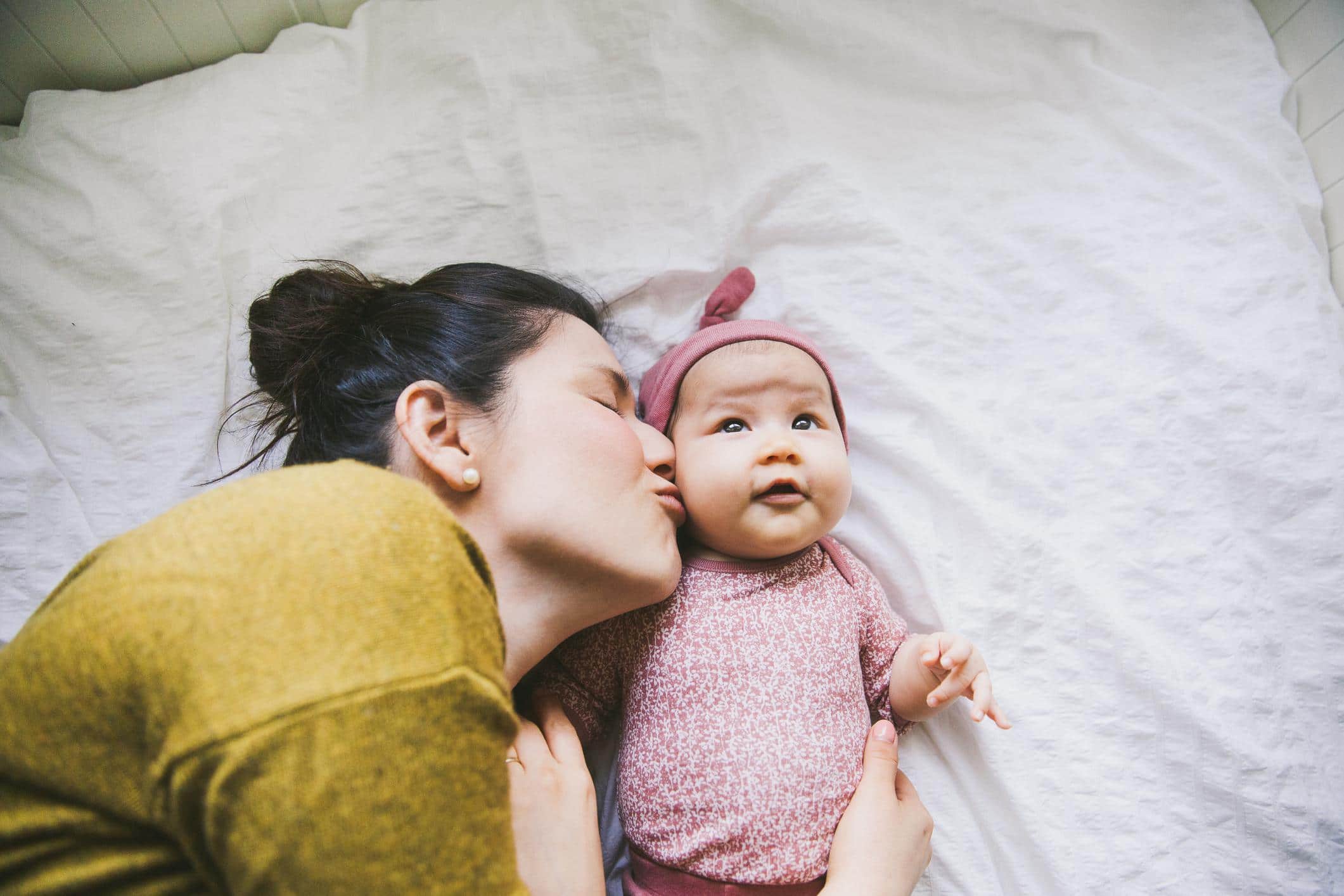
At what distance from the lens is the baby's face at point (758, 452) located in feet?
3.02

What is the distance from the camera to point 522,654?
83 cm

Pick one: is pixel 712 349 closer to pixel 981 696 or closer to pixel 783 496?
pixel 783 496

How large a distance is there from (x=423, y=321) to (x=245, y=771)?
584 millimetres

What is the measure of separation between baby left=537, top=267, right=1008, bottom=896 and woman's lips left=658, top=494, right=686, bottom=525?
0.05 ft

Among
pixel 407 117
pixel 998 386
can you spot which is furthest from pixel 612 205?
pixel 998 386

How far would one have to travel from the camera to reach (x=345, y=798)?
1.46 feet

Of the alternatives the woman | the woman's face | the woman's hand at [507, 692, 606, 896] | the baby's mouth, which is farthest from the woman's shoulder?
the baby's mouth

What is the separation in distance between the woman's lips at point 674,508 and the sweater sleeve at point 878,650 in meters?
0.28

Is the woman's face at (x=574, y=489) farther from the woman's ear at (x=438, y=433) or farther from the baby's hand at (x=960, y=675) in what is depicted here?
the baby's hand at (x=960, y=675)

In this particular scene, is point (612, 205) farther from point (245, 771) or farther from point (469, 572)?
point (245, 771)

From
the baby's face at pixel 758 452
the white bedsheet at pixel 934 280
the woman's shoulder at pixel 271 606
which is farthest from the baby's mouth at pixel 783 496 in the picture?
the woman's shoulder at pixel 271 606

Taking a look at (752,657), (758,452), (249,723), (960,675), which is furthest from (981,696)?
(249,723)

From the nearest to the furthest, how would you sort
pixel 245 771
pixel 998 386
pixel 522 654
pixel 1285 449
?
pixel 245 771
pixel 522 654
pixel 1285 449
pixel 998 386

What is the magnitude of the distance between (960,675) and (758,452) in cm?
36
